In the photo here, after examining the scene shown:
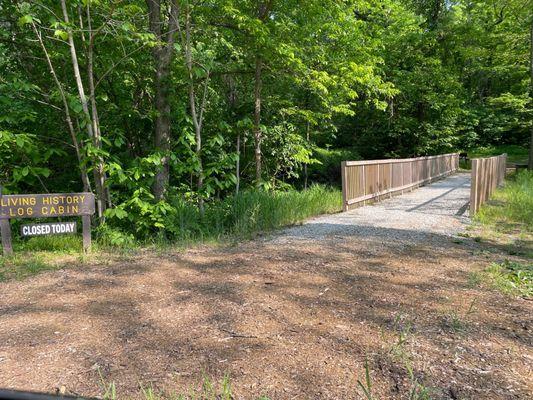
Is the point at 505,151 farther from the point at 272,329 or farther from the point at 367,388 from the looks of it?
the point at 367,388

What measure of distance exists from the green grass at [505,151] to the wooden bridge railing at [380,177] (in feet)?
50.5

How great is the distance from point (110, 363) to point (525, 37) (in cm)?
2368

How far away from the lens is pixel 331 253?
19.0ft

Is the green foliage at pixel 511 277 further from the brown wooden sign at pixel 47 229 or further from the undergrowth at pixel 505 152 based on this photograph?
the undergrowth at pixel 505 152

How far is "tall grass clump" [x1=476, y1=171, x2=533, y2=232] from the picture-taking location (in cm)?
827

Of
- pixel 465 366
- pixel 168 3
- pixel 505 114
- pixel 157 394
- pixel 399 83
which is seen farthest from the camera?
pixel 505 114

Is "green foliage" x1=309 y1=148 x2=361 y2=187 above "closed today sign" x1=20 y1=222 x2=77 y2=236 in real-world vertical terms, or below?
above

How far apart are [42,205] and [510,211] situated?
9019 mm

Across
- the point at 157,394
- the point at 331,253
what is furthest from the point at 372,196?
the point at 157,394

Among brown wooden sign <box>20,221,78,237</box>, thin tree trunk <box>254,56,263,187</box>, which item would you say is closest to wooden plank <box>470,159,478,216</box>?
thin tree trunk <box>254,56,263,187</box>

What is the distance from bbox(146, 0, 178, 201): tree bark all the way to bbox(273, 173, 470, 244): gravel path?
93.0 inches

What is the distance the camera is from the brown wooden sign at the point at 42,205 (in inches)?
226

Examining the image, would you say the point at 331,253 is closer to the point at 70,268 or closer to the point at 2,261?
the point at 70,268

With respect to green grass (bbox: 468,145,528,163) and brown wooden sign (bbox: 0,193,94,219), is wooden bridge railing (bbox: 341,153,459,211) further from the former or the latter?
green grass (bbox: 468,145,528,163)
